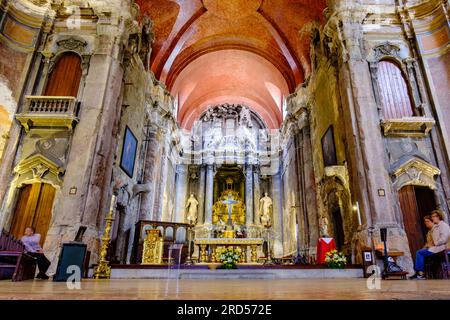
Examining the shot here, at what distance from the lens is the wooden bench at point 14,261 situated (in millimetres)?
5408

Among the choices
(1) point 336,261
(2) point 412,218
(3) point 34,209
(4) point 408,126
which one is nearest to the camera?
(1) point 336,261

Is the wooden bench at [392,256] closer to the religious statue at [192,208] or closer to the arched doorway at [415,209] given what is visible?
the arched doorway at [415,209]

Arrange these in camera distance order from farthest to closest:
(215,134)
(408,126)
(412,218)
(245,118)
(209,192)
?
(245,118), (215,134), (209,192), (408,126), (412,218)

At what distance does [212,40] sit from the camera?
18.8 meters

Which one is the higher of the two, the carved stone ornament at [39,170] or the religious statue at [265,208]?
the religious statue at [265,208]

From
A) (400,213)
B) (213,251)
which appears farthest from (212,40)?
(400,213)

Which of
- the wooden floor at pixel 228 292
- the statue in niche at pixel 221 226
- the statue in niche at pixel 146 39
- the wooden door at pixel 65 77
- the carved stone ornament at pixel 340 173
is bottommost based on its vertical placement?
the wooden floor at pixel 228 292

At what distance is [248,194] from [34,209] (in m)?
14.9

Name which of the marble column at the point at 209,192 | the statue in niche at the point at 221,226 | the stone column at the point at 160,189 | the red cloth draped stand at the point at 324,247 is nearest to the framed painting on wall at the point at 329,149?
the red cloth draped stand at the point at 324,247

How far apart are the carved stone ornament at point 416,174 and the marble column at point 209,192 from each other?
44.9 ft

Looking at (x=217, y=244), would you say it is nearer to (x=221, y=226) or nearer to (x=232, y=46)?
(x=221, y=226)

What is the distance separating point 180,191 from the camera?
22.0m

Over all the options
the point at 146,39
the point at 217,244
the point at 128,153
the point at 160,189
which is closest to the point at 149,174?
the point at 160,189

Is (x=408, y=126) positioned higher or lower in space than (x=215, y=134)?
lower
